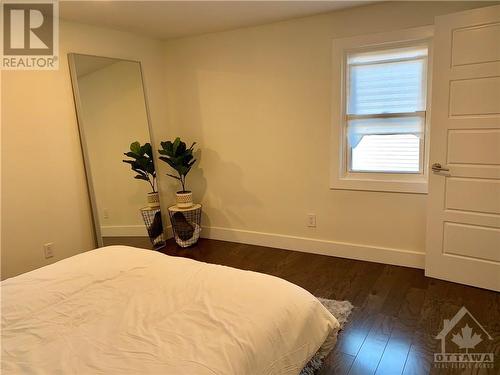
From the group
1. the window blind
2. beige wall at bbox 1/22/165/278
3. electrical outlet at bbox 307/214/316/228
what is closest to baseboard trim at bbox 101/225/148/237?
beige wall at bbox 1/22/165/278

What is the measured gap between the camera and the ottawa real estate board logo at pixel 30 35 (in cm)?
264

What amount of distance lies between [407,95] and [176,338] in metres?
2.71

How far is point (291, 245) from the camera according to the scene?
3643 millimetres

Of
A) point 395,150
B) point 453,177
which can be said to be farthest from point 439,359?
point 395,150

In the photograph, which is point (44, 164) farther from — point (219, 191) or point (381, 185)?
point (381, 185)

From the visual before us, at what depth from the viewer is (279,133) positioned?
11.6 ft

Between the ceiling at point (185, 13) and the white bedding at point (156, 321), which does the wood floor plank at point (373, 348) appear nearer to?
the white bedding at point (156, 321)

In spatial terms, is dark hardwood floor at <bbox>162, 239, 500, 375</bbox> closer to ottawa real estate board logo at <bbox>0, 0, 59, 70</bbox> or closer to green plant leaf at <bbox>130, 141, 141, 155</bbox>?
green plant leaf at <bbox>130, 141, 141, 155</bbox>

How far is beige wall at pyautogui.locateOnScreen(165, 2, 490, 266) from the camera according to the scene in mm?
3096

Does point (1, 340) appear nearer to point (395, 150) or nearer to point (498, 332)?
point (498, 332)

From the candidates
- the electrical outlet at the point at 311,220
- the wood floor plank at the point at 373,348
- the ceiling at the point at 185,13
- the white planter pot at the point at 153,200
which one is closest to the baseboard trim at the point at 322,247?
the electrical outlet at the point at 311,220

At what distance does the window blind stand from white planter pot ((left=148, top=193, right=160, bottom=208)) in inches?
81.9

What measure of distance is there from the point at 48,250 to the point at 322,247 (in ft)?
8.14

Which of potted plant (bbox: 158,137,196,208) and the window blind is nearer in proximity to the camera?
the window blind
